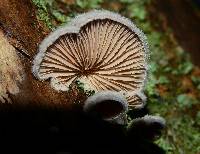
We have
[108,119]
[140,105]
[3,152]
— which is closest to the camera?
[3,152]

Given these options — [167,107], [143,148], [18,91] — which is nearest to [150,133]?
[143,148]

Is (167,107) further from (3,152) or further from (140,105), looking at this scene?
(3,152)

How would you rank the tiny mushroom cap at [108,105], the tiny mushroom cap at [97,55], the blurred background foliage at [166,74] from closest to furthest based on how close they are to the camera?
the tiny mushroom cap at [97,55] → the tiny mushroom cap at [108,105] → the blurred background foliage at [166,74]

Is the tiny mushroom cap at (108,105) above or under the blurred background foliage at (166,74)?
under

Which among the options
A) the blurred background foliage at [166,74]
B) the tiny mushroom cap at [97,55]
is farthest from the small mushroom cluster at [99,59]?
the blurred background foliage at [166,74]

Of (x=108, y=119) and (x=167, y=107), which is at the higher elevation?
(x=167, y=107)

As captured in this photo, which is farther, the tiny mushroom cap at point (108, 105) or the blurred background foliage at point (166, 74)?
the blurred background foliage at point (166, 74)

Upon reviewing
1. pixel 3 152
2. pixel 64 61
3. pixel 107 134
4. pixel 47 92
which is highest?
pixel 64 61

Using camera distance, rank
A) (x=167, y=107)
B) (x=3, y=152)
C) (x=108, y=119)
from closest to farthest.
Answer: (x=3, y=152) < (x=108, y=119) < (x=167, y=107)

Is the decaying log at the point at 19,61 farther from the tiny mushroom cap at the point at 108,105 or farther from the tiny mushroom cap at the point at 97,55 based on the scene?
the tiny mushroom cap at the point at 108,105
